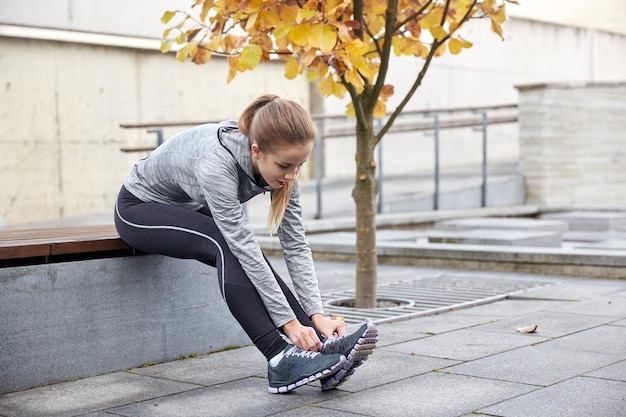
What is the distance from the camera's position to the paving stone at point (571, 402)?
352cm

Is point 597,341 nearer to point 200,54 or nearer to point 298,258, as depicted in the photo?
point 298,258

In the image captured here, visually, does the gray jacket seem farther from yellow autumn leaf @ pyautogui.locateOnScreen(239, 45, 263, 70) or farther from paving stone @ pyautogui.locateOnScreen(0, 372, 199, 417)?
yellow autumn leaf @ pyautogui.locateOnScreen(239, 45, 263, 70)

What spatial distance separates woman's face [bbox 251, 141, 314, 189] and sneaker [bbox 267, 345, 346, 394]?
649 millimetres

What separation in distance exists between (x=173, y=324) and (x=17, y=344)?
2.70 ft

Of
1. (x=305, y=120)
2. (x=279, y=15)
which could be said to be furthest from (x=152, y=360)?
(x=279, y=15)

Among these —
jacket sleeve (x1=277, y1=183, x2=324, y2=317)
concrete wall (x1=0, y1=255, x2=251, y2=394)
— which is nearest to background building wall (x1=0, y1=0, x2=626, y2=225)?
concrete wall (x1=0, y1=255, x2=251, y2=394)

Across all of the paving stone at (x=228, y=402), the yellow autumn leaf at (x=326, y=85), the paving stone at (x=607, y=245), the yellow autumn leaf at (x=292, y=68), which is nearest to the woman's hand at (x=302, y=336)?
the paving stone at (x=228, y=402)

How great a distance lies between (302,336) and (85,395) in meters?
0.92

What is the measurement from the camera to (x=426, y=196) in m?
13.3

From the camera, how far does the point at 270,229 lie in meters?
3.93

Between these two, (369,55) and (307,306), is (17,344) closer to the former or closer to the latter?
(307,306)

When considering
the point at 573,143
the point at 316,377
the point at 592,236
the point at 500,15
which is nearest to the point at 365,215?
the point at 500,15

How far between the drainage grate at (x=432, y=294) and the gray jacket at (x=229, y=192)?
1560 mm

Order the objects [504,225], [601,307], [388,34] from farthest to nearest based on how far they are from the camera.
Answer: [504,225] < [601,307] < [388,34]
